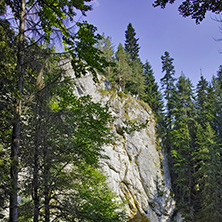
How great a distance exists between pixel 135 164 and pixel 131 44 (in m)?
28.2

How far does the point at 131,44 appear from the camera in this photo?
40156mm

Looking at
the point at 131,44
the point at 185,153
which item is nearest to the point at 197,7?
the point at 185,153

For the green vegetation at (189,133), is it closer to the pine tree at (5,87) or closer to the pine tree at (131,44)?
the pine tree at (131,44)

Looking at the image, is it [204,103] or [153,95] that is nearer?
[204,103]

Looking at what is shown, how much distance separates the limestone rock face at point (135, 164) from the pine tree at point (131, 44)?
15801 millimetres

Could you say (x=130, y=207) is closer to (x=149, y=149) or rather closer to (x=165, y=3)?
(x=149, y=149)

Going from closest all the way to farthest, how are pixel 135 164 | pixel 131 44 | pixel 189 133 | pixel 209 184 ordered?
pixel 209 184 → pixel 135 164 → pixel 189 133 → pixel 131 44

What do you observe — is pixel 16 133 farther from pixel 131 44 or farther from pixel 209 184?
pixel 131 44

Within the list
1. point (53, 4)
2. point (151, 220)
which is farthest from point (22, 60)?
point (151, 220)

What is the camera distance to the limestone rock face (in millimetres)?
18219

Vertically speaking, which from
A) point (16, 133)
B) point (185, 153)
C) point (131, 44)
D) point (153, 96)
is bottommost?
point (16, 133)

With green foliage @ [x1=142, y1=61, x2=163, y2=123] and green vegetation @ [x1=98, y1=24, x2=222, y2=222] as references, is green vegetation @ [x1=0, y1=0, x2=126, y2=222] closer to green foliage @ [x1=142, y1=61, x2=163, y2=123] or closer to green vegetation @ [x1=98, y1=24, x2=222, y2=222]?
green vegetation @ [x1=98, y1=24, x2=222, y2=222]

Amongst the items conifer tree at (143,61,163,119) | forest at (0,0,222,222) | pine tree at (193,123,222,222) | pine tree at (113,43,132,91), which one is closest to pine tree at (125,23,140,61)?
conifer tree at (143,61,163,119)

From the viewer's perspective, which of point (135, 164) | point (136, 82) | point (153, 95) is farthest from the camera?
point (153, 95)
